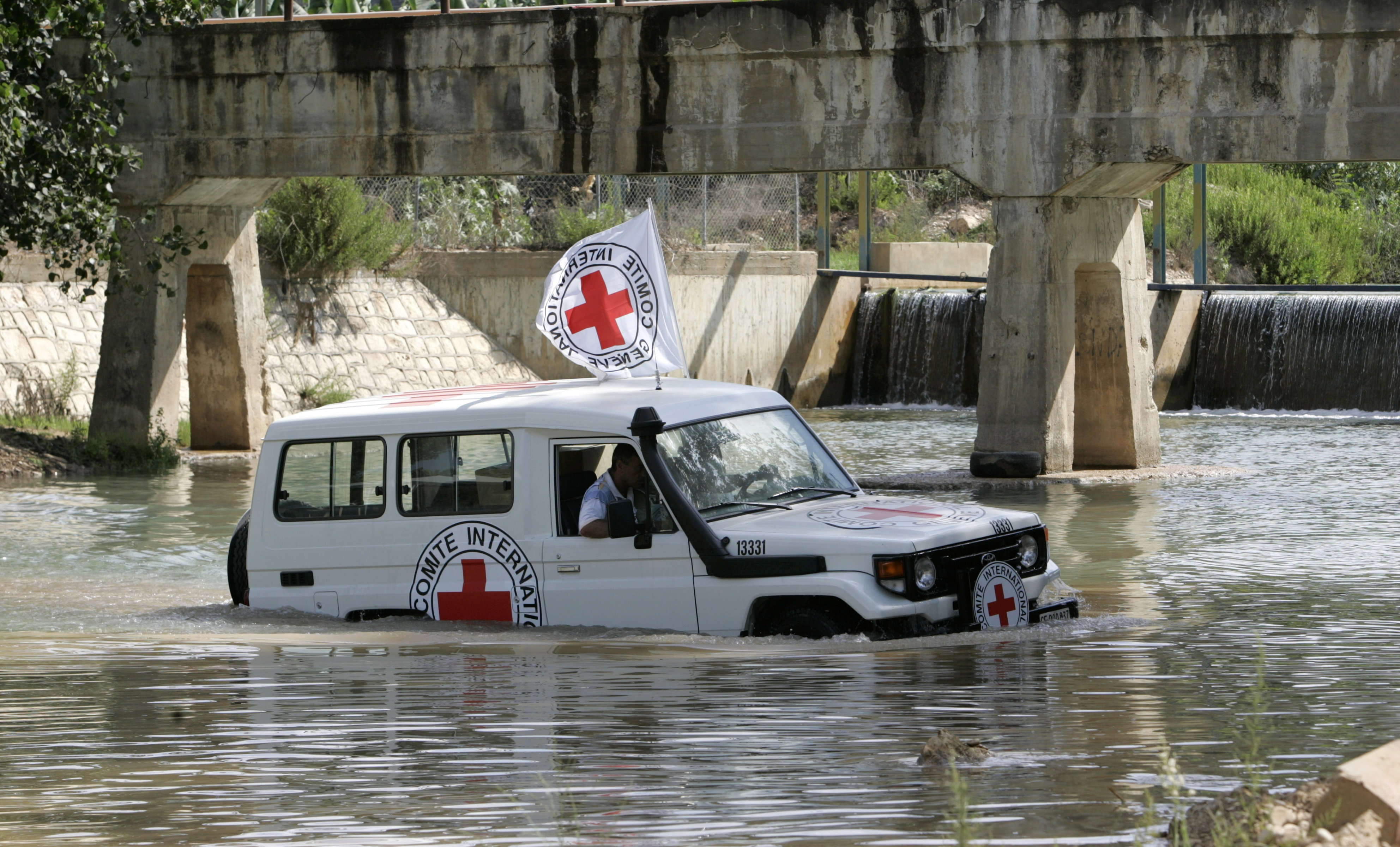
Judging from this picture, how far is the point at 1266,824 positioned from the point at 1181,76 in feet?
47.3

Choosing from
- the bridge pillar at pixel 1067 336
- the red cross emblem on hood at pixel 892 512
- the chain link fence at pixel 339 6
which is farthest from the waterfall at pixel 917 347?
the red cross emblem on hood at pixel 892 512

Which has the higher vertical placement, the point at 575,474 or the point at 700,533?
the point at 575,474

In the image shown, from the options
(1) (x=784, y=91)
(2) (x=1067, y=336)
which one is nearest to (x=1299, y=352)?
(2) (x=1067, y=336)

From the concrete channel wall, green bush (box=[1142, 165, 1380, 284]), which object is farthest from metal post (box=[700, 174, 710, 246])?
green bush (box=[1142, 165, 1380, 284])

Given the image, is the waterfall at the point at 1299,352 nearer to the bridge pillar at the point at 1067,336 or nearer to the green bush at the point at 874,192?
the bridge pillar at the point at 1067,336

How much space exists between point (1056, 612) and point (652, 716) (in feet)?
9.88

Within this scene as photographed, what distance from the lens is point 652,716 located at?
700cm

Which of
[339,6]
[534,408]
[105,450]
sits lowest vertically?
[105,450]

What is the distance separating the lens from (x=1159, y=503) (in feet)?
56.2

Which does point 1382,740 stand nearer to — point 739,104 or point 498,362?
point 739,104

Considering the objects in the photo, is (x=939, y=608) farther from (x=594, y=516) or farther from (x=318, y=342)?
(x=318, y=342)

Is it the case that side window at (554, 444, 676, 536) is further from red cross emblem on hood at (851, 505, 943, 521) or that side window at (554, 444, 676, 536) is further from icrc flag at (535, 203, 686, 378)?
icrc flag at (535, 203, 686, 378)

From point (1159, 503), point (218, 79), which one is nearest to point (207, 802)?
point (1159, 503)

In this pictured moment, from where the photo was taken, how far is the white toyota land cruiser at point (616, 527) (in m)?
8.38
